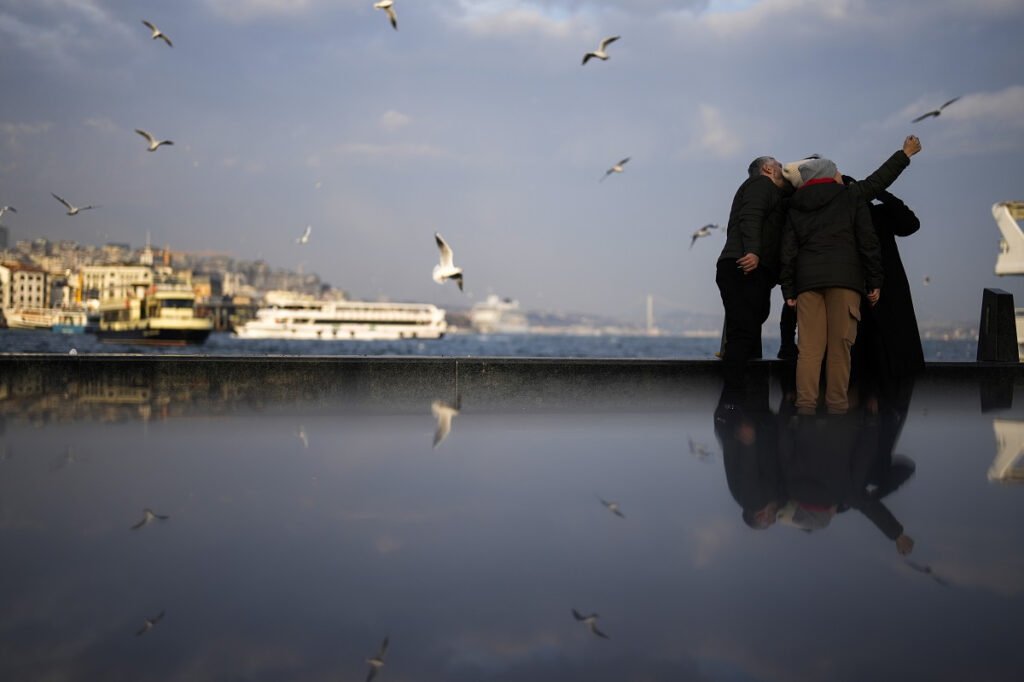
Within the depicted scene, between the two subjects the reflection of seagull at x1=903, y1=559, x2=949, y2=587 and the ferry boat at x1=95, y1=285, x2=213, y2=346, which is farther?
the ferry boat at x1=95, y1=285, x2=213, y2=346

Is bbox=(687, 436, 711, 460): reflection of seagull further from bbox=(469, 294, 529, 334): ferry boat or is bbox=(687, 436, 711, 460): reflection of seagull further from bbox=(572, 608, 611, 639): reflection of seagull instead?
bbox=(469, 294, 529, 334): ferry boat

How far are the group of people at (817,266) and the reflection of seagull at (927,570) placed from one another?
9.85 ft

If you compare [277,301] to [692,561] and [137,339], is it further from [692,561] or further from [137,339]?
Answer: [692,561]

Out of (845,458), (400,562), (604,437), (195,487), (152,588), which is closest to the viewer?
(152,588)

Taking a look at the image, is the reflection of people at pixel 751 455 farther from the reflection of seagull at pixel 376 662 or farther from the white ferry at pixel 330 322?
the white ferry at pixel 330 322

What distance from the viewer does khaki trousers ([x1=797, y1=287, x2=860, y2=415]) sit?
484 cm

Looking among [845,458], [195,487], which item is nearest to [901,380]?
[845,458]

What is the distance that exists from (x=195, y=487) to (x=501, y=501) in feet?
3.52

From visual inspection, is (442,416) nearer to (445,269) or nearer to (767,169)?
(767,169)

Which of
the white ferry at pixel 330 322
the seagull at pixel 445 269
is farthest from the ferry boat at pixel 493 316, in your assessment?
the seagull at pixel 445 269

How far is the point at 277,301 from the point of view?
3487 inches

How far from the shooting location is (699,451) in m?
3.62

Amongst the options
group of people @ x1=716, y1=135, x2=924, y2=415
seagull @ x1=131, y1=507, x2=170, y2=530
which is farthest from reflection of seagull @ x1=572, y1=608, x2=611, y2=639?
group of people @ x1=716, y1=135, x2=924, y2=415

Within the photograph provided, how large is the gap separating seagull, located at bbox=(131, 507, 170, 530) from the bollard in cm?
737
